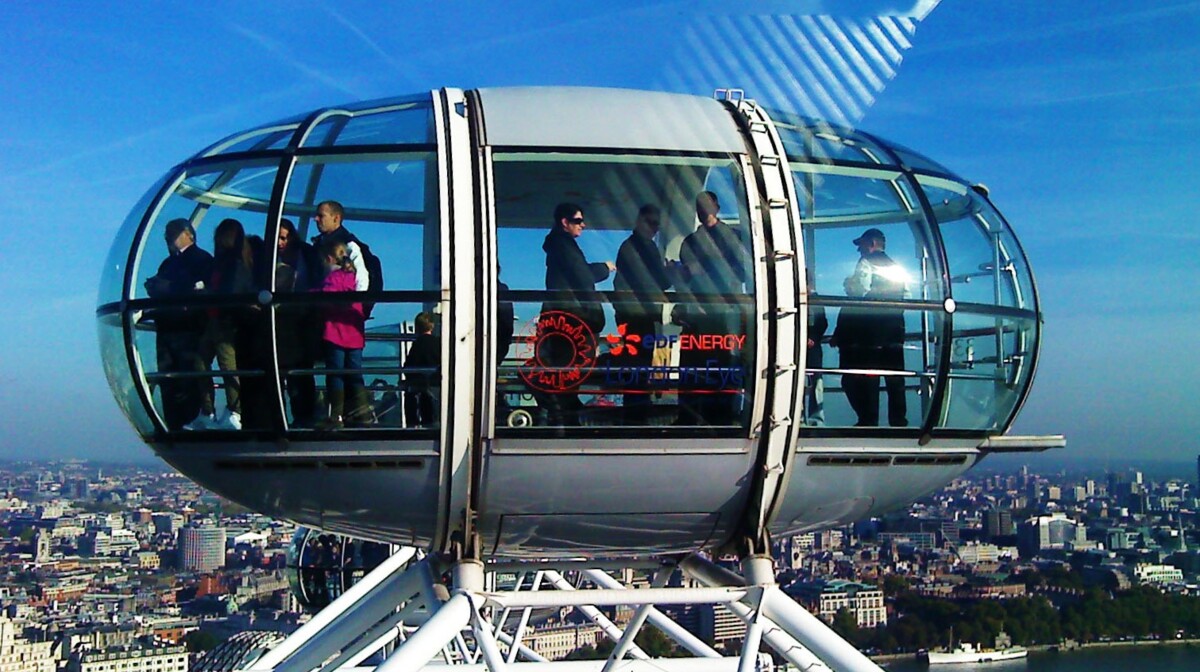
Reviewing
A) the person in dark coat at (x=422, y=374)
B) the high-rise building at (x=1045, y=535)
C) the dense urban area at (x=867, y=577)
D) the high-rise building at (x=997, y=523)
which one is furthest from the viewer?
the high-rise building at (x=997, y=523)

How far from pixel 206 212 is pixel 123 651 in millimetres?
45333

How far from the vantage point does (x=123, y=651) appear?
50.6 m

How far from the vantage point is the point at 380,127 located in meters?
8.98

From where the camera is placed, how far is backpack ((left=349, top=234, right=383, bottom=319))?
8453 millimetres

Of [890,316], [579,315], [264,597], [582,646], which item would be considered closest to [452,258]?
[579,315]

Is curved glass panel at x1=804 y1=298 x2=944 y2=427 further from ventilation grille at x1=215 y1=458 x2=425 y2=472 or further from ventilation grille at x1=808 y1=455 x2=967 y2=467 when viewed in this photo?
ventilation grille at x1=215 y1=458 x2=425 y2=472

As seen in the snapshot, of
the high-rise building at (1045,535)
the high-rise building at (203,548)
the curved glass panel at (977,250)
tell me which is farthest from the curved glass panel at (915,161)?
the high-rise building at (203,548)

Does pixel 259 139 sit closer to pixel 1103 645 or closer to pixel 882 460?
pixel 882 460

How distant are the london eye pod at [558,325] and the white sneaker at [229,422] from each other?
0.5 inches

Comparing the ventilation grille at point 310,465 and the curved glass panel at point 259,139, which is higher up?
the curved glass panel at point 259,139

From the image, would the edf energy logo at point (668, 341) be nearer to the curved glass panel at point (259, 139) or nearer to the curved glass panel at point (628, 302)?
the curved glass panel at point (628, 302)

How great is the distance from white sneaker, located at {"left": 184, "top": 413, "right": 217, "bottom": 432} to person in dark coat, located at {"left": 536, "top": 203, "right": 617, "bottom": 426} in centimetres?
195

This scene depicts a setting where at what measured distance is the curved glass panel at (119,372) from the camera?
9.01m

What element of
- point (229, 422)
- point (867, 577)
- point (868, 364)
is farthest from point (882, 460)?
point (867, 577)
